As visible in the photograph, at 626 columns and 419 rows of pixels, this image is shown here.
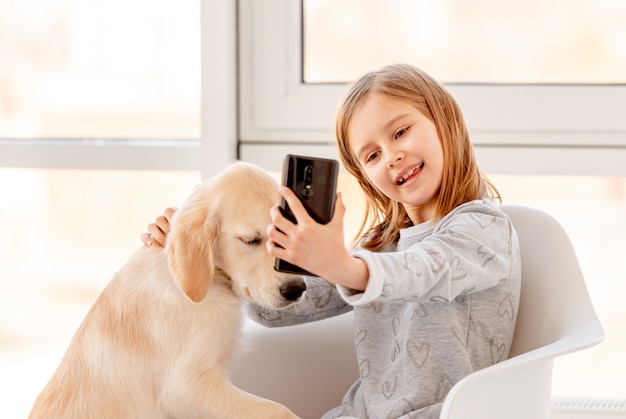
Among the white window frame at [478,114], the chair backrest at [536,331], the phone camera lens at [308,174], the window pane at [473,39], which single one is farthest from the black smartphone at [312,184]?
the window pane at [473,39]

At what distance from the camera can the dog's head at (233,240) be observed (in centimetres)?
124

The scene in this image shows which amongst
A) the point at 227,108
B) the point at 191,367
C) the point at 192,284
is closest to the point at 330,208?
the point at 192,284

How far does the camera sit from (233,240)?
1270 mm

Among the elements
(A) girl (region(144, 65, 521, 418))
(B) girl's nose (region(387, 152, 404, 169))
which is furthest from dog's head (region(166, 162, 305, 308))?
(B) girl's nose (region(387, 152, 404, 169))

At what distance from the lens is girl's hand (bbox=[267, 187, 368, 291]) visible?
3.45 feet

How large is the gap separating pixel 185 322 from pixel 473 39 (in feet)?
4.20

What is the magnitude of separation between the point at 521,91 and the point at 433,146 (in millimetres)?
790

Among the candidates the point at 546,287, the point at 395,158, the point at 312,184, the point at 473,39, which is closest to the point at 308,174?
the point at 312,184

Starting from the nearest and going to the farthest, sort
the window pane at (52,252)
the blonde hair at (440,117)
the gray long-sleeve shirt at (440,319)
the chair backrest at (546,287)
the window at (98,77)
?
the gray long-sleeve shirt at (440,319), the chair backrest at (546,287), the blonde hair at (440,117), the window at (98,77), the window pane at (52,252)

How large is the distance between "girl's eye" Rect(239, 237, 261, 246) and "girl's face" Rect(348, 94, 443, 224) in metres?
0.30

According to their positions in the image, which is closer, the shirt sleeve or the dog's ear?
the shirt sleeve

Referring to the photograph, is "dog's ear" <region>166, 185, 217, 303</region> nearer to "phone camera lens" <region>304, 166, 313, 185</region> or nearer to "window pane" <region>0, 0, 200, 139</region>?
"phone camera lens" <region>304, 166, 313, 185</region>

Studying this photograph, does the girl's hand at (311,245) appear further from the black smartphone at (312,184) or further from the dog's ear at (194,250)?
the dog's ear at (194,250)

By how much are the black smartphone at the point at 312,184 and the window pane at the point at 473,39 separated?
1.16 m
